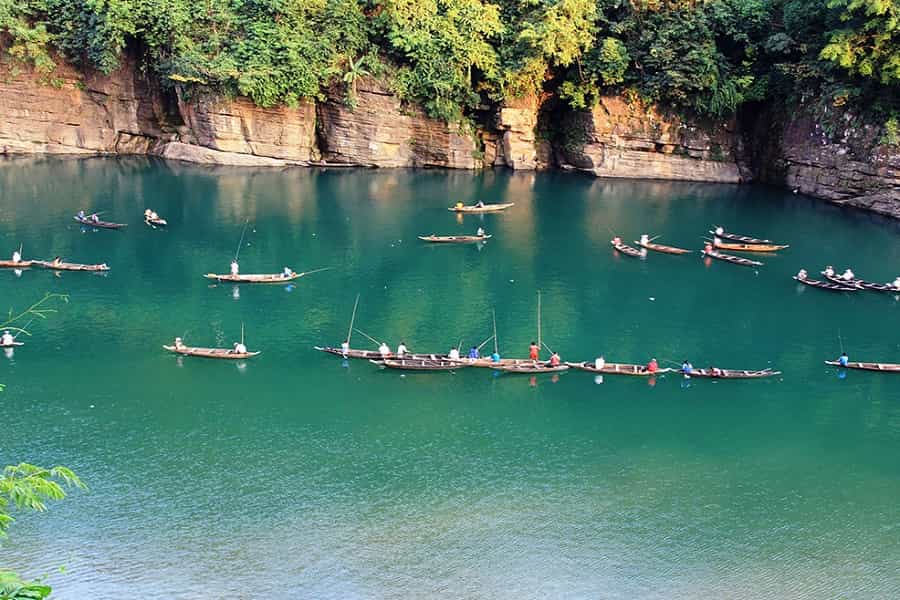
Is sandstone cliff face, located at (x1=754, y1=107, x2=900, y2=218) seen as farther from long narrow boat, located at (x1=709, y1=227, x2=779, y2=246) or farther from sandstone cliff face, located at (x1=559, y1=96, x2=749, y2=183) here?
long narrow boat, located at (x1=709, y1=227, x2=779, y2=246)

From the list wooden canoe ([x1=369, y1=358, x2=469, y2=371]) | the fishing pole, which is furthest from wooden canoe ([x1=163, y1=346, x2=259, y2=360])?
the fishing pole

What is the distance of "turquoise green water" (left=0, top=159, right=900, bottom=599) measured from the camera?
55.1 ft

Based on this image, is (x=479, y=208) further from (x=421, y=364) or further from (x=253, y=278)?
(x=421, y=364)

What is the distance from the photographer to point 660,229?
128ft

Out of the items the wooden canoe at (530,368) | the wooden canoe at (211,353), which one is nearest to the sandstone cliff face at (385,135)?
the wooden canoe at (211,353)

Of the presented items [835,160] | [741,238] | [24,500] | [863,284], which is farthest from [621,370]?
[835,160]

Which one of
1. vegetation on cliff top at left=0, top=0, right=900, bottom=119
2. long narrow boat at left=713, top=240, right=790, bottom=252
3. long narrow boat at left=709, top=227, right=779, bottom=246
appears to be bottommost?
long narrow boat at left=713, top=240, right=790, bottom=252

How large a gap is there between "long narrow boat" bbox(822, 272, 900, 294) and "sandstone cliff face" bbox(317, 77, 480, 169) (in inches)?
950

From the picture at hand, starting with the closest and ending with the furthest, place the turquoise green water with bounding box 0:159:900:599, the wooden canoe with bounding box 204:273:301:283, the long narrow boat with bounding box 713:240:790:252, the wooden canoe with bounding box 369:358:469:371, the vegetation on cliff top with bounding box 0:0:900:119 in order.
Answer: the turquoise green water with bounding box 0:159:900:599, the wooden canoe with bounding box 369:358:469:371, the wooden canoe with bounding box 204:273:301:283, the long narrow boat with bounding box 713:240:790:252, the vegetation on cliff top with bounding box 0:0:900:119

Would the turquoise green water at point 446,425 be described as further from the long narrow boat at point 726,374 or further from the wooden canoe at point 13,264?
the wooden canoe at point 13,264

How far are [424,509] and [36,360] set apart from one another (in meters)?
13.1

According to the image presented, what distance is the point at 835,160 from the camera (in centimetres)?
4219

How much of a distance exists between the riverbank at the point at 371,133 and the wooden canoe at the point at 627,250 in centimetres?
1411

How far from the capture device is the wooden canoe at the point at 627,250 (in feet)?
116
